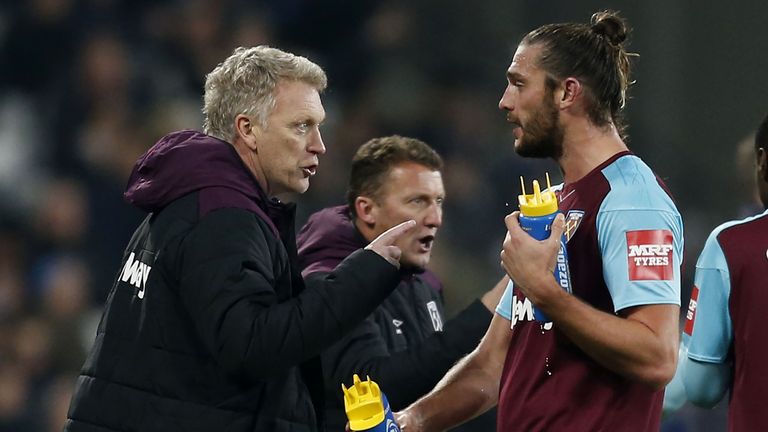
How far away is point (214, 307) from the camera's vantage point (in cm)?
236

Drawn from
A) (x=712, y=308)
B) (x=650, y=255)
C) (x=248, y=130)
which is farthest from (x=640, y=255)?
(x=248, y=130)

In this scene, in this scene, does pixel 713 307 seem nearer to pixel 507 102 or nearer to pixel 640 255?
pixel 640 255

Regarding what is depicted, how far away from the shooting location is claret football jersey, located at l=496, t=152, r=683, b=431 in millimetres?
2375

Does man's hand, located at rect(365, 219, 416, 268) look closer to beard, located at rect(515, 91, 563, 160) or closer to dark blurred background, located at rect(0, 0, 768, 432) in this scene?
beard, located at rect(515, 91, 563, 160)

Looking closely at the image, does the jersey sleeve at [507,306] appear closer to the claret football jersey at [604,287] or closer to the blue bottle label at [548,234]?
the claret football jersey at [604,287]

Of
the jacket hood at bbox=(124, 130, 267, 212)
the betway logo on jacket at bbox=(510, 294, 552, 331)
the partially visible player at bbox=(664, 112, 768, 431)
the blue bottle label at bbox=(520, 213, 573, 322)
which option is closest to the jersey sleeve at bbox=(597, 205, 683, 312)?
the blue bottle label at bbox=(520, 213, 573, 322)

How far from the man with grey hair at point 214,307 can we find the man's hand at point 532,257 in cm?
28

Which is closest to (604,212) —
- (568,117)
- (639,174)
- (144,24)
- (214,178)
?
(639,174)

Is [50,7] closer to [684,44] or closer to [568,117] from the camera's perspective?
[684,44]

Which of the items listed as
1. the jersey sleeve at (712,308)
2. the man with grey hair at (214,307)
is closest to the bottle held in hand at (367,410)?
the man with grey hair at (214,307)

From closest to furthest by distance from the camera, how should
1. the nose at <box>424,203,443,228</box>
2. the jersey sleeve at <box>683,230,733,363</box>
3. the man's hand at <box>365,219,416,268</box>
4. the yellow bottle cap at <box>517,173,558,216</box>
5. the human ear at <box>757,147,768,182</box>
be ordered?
the yellow bottle cap at <box>517,173,558,216</box> → the man's hand at <box>365,219,416,268</box> → the jersey sleeve at <box>683,230,733,363</box> → the human ear at <box>757,147,768,182</box> → the nose at <box>424,203,443,228</box>

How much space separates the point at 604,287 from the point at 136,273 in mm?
1009

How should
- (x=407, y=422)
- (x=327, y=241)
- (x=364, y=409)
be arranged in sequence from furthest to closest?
1. (x=327, y=241)
2. (x=407, y=422)
3. (x=364, y=409)

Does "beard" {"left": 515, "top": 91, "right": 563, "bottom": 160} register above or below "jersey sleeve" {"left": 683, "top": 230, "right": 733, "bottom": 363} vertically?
above
